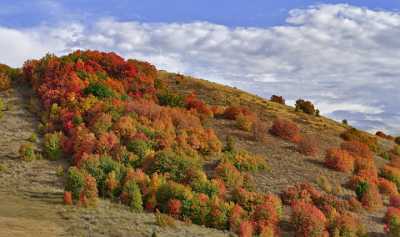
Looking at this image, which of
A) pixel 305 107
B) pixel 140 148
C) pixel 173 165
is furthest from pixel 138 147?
pixel 305 107

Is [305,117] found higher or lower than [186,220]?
higher

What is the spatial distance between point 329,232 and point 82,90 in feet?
67.5

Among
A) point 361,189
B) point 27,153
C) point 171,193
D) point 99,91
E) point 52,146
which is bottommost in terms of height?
point 171,193

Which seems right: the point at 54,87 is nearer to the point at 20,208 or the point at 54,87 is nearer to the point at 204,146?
the point at 204,146

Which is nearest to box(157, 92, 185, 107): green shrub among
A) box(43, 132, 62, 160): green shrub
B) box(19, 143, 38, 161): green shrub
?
box(43, 132, 62, 160): green shrub

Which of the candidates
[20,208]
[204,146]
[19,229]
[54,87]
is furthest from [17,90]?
[19,229]

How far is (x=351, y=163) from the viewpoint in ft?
115

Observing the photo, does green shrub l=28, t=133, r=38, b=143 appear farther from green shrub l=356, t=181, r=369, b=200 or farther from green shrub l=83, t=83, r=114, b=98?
green shrub l=356, t=181, r=369, b=200

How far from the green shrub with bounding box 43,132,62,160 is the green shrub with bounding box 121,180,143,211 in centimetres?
697

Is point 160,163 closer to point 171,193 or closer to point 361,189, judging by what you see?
point 171,193

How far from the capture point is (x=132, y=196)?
79.3ft

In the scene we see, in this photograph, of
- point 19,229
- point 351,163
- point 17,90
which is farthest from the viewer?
point 17,90

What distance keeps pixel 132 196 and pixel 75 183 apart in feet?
8.59

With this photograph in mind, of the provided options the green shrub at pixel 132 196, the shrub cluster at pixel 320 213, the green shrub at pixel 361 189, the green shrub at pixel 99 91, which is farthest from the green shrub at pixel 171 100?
the green shrub at pixel 132 196
